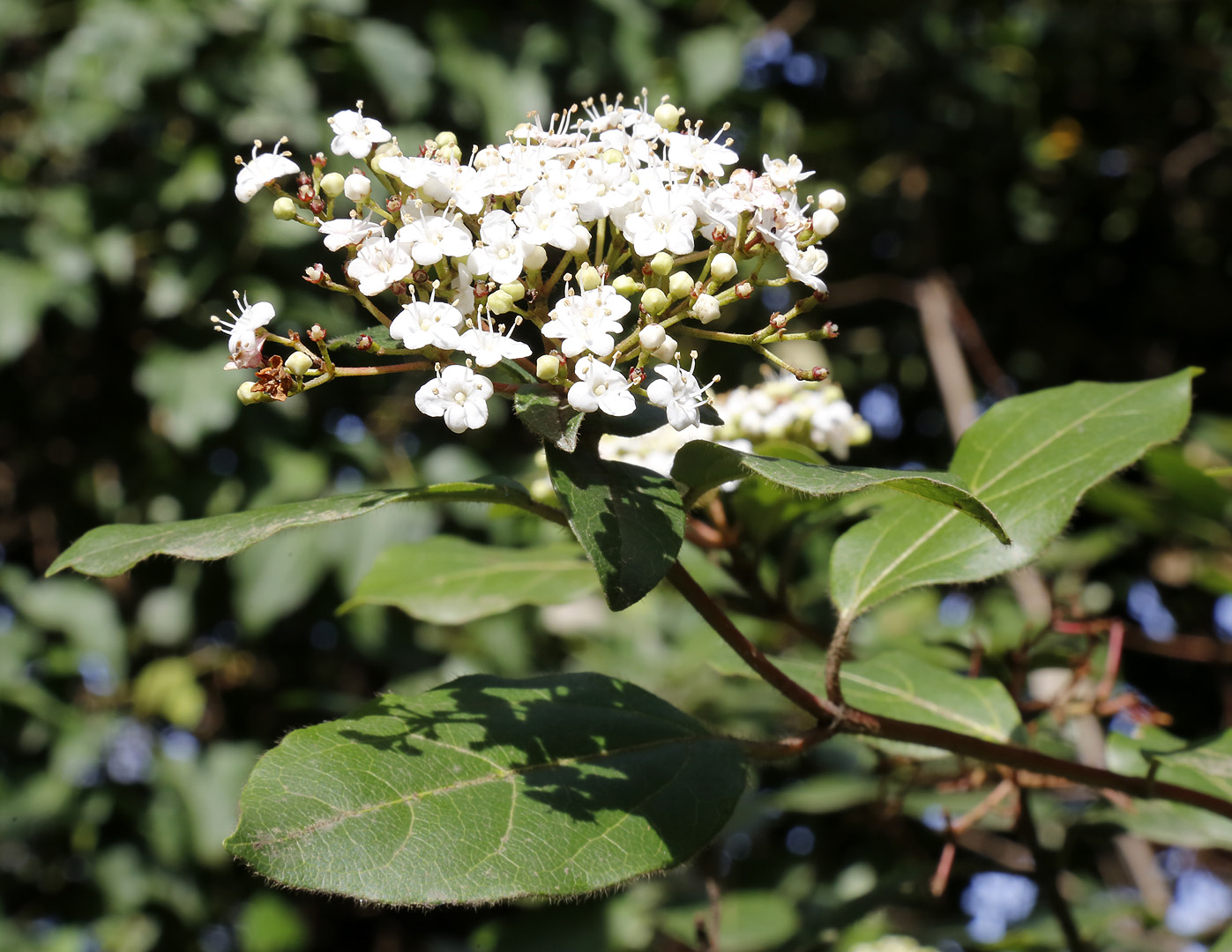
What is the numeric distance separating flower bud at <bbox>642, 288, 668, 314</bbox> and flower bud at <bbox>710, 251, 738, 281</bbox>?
5 cm

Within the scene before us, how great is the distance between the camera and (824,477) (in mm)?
751

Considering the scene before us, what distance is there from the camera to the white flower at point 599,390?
78 centimetres

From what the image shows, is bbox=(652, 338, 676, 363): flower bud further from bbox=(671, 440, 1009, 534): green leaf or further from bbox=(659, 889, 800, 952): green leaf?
bbox=(659, 889, 800, 952): green leaf

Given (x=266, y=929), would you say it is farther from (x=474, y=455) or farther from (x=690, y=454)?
(x=690, y=454)

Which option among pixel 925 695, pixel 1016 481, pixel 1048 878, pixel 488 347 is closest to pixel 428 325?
pixel 488 347

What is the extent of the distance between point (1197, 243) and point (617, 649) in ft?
8.00

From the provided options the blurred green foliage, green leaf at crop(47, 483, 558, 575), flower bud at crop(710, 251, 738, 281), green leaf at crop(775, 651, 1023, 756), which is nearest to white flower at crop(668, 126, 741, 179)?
flower bud at crop(710, 251, 738, 281)

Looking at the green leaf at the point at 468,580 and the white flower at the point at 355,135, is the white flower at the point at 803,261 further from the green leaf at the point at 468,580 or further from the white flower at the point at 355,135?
the green leaf at the point at 468,580

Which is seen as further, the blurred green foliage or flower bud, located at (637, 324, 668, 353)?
the blurred green foliage

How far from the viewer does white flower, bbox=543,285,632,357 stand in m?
0.79

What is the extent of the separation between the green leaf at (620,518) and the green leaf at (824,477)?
35 mm

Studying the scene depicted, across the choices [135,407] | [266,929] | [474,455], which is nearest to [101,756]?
[266,929]

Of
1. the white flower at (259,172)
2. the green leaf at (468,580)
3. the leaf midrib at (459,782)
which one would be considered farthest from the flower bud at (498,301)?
the green leaf at (468,580)

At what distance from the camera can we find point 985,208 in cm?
371
